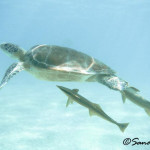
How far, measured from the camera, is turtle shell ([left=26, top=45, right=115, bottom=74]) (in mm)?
5375

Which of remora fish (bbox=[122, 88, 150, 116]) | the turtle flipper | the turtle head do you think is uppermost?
the turtle head

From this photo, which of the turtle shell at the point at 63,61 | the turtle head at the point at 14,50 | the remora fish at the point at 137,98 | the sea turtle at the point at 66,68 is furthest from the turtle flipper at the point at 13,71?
the remora fish at the point at 137,98

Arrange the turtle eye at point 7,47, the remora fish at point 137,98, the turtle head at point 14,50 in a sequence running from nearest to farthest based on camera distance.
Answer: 1. the remora fish at point 137,98
2. the turtle head at point 14,50
3. the turtle eye at point 7,47

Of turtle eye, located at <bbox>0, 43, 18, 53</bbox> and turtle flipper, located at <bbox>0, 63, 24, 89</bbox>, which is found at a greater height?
turtle eye, located at <bbox>0, 43, 18, 53</bbox>

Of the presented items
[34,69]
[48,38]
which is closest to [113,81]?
[34,69]

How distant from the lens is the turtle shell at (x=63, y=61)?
17.6 feet

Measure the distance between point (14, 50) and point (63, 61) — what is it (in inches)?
69.4

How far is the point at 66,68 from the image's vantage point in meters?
5.31

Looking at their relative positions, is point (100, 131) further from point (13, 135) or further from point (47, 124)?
point (13, 135)

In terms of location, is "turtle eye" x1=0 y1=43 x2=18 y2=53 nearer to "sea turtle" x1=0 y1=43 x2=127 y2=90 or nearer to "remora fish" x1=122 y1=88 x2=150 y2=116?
"sea turtle" x1=0 y1=43 x2=127 y2=90

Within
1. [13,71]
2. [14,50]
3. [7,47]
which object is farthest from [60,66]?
[7,47]

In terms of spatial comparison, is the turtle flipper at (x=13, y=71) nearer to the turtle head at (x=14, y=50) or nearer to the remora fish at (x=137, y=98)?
the turtle head at (x=14, y=50)

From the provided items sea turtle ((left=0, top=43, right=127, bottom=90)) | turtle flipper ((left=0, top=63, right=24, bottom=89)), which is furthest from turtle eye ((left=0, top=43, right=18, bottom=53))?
turtle flipper ((left=0, top=63, right=24, bottom=89))

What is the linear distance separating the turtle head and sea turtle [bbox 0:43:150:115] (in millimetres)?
332
